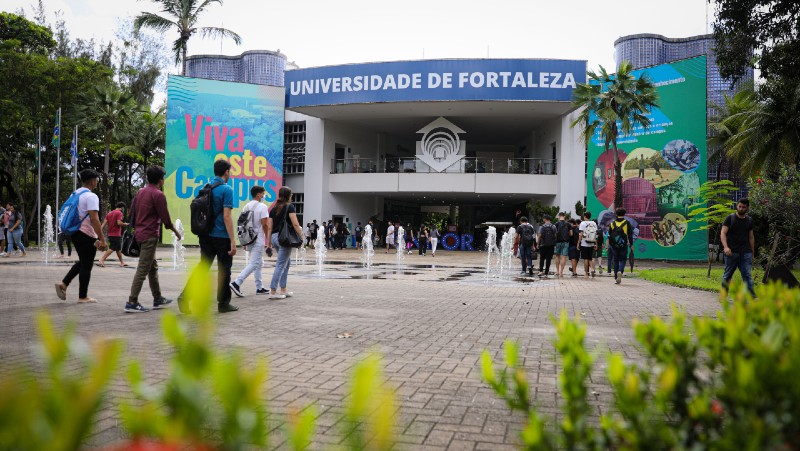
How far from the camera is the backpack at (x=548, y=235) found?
15.7 meters

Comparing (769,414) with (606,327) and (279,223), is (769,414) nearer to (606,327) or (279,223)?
(606,327)

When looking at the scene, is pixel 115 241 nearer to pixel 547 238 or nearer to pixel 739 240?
pixel 547 238

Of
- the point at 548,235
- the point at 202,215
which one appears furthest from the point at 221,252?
the point at 548,235

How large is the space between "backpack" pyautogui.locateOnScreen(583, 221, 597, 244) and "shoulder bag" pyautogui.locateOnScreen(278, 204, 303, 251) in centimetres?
913

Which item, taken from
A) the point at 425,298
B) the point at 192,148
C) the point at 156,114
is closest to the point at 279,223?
the point at 425,298

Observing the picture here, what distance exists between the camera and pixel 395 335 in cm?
634

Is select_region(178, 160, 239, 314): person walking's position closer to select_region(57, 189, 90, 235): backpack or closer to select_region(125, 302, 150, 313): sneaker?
select_region(125, 302, 150, 313): sneaker

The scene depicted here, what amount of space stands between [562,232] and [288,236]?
32.1 feet

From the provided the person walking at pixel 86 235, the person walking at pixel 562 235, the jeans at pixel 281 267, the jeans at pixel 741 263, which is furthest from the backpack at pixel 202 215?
the person walking at pixel 562 235

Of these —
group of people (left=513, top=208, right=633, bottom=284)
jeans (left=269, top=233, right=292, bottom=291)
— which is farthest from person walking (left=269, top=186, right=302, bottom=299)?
group of people (left=513, top=208, right=633, bottom=284)

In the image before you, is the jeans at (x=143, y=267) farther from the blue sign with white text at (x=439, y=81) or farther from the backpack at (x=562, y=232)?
the blue sign with white text at (x=439, y=81)

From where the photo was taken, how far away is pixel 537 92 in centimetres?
3281

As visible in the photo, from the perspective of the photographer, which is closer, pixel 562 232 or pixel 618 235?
pixel 618 235

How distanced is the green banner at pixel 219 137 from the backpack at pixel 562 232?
24665 mm
